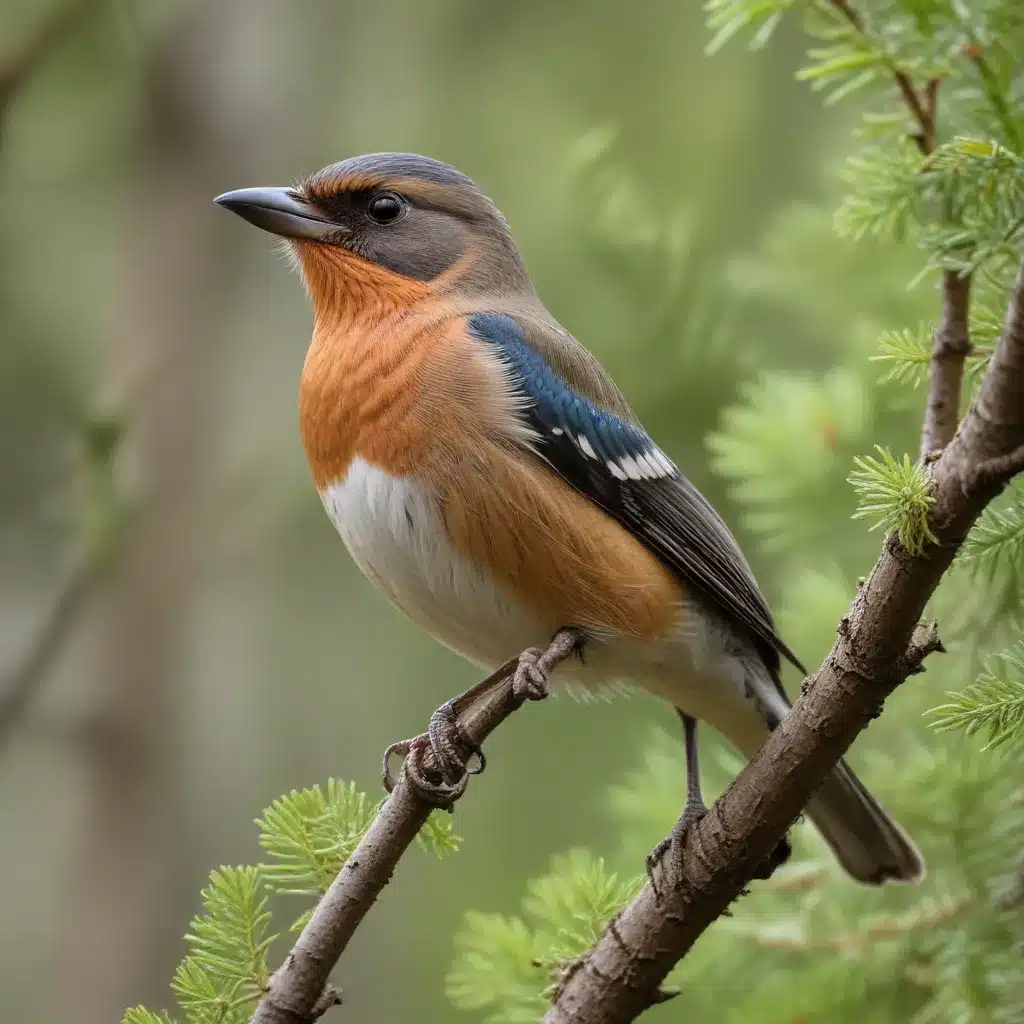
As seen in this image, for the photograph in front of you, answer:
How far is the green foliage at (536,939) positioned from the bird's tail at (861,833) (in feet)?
1.97

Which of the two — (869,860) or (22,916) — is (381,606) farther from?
(869,860)

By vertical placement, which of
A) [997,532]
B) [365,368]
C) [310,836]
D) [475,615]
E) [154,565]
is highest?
[154,565]

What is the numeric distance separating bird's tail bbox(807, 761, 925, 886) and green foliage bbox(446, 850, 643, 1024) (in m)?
0.60

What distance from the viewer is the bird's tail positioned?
11.9 ft

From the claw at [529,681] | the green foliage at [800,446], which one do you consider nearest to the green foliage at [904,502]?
the claw at [529,681]

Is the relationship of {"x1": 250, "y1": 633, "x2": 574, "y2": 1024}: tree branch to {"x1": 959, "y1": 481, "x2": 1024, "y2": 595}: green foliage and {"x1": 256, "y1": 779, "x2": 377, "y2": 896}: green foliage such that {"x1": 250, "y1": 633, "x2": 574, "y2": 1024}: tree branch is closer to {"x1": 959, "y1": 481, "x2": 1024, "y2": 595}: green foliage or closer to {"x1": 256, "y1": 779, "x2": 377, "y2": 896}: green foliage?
{"x1": 256, "y1": 779, "x2": 377, "y2": 896}: green foliage

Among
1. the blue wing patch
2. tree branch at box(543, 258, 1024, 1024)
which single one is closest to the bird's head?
the blue wing patch

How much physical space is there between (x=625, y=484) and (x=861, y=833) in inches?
45.9

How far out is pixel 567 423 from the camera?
3.87 metres

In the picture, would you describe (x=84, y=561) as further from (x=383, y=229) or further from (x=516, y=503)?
(x=516, y=503)

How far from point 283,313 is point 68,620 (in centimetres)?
298

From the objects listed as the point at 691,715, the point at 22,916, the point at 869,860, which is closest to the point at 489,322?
the point at 691,715

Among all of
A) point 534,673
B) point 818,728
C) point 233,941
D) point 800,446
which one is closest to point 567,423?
point 800,446

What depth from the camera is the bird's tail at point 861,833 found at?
11.9ft
